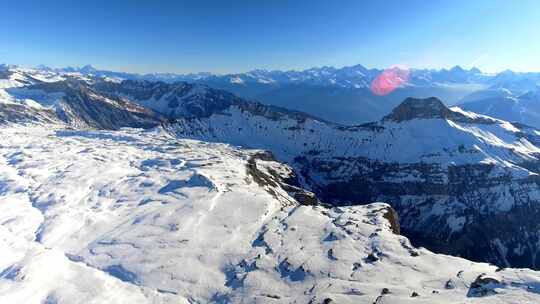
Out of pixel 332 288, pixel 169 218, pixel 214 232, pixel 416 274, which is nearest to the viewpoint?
pixel 332 288

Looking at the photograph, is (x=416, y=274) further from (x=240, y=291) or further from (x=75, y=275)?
(x=75, y=275)

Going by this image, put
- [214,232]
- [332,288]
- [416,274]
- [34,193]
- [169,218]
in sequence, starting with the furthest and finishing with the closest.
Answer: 1. [34,193]
2. [169,218]
3. [214,232]
4. [416,274]
5. [332,288]

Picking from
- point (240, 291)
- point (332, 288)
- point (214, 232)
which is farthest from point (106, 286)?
point (332, 288)

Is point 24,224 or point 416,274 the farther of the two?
point 24,224

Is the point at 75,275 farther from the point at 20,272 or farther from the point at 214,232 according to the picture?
the point at 214,232

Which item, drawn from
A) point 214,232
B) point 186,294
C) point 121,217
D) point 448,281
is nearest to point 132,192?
point 121,217

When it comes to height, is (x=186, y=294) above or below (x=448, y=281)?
below
